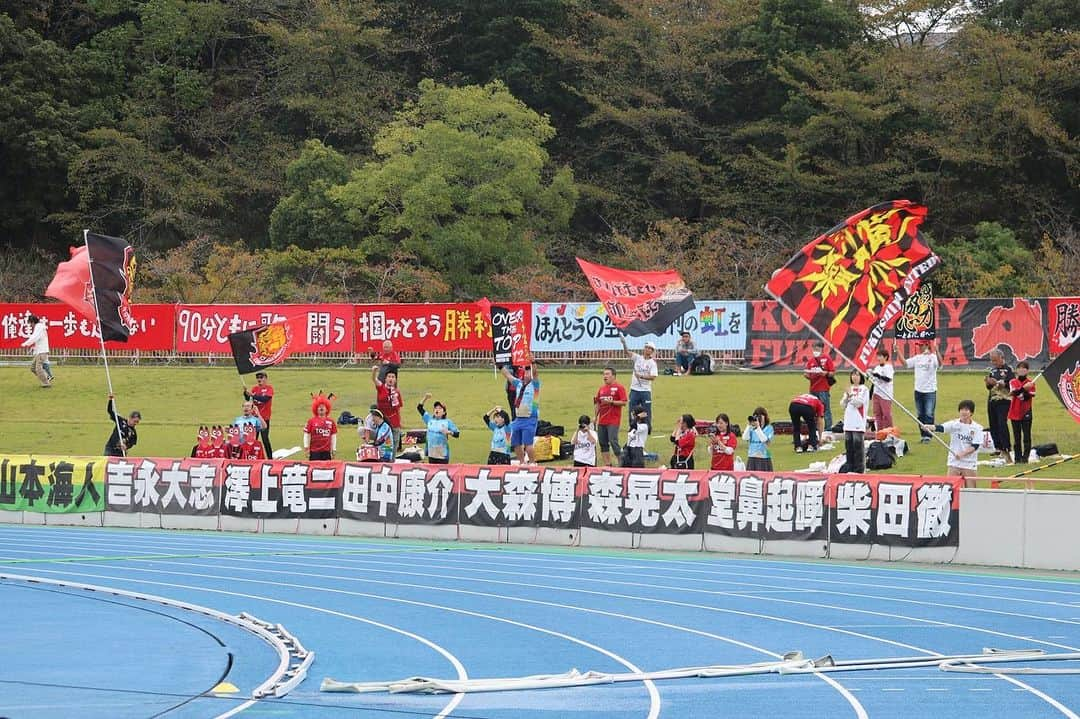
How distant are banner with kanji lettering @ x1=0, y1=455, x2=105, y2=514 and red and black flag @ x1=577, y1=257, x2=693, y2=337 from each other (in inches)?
316

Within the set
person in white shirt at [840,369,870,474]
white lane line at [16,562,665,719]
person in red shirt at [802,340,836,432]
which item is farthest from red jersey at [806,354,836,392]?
white lane line at [16,562,665,719]

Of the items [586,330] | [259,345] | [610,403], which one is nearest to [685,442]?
[610,403]

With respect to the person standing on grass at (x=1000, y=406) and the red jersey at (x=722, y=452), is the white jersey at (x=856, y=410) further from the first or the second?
the person standing on grass at (x=1000, y=406)

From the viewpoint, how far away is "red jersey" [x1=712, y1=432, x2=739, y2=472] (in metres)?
18.9

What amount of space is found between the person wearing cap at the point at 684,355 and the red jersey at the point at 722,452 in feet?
37.4

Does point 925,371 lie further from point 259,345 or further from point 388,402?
point 259,345

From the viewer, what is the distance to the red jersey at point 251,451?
22109 millimetres

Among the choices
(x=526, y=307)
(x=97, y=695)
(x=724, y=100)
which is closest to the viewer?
(x=97, y=695)

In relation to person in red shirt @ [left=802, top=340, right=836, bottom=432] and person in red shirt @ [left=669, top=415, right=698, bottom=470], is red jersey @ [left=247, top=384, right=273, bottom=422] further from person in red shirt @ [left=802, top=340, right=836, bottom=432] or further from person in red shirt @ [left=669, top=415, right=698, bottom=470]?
person in red shirt @ [left=802, top=340, right=836, bottom=432]

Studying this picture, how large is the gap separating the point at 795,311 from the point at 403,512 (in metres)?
6.10

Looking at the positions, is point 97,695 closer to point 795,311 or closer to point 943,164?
point 795,311

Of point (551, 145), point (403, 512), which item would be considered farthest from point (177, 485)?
point (551, 145)

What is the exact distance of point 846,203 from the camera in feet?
154

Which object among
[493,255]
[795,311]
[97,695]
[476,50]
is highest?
[476,50]
